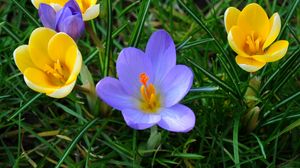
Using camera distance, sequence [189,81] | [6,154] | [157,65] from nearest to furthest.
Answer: [189,81], [157,65], [6,154]

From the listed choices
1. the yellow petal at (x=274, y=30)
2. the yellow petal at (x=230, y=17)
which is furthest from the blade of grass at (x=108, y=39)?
the yellow petal at (x=274, y=30)

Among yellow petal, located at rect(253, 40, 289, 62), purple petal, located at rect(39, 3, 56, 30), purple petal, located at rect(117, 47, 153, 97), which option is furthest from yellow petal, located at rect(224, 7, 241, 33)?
purple petal, located at rect(39, 3, 56, 30)

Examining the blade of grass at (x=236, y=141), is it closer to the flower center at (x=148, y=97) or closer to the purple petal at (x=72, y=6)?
the flower center at (x=148, y=97)

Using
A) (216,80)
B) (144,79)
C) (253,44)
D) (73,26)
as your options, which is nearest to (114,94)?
(144,79)

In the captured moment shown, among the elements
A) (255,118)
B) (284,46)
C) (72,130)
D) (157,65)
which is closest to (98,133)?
(72,130)

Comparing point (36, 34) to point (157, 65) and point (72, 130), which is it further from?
point (72, 130)

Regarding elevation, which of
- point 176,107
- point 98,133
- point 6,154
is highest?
point 176,107
